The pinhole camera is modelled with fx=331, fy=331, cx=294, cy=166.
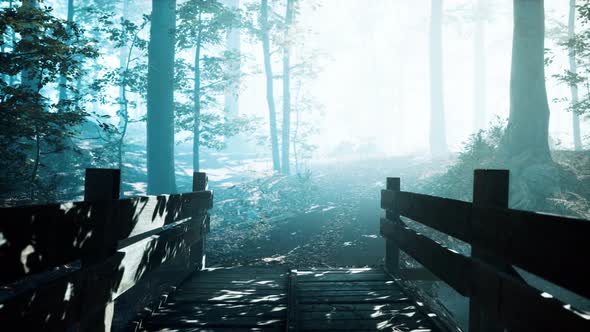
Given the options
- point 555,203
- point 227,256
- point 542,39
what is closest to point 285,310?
point 227,256

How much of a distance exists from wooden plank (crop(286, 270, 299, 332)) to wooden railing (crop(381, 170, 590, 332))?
1616 mm

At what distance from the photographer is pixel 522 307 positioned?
215 cm

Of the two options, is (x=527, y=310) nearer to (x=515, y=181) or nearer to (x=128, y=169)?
(x=515, y=181)

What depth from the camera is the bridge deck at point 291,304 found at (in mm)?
3580

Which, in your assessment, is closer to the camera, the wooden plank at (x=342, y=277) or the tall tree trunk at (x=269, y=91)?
the wooden plank at (x=342, y=277)

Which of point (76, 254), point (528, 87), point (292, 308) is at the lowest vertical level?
point (292, 308)

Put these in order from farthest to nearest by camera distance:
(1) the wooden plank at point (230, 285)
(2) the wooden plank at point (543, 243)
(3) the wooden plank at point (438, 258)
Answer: (1) the wooden plank at point (230, 285) < (3) the wooden plank at point (438, 258) < (2) the wooden plank at point (543, 243)

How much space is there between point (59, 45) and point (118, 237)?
855cm

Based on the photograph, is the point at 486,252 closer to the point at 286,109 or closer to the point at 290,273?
the point at 290,273

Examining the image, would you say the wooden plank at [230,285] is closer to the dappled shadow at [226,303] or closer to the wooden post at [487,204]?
the dappled shadow at [226,303]

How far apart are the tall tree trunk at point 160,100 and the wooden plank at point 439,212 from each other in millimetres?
12616

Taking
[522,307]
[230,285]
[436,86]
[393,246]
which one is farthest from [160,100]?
[436,86]

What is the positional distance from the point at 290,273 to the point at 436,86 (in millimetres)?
30531

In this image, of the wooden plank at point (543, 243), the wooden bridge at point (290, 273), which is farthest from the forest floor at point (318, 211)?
the wooden plank at point (543, 243)
